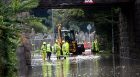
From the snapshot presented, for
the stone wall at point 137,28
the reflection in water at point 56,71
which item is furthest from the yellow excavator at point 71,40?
the reflection in water at point 56,71

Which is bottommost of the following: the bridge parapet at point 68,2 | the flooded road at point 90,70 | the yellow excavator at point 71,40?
the yellow excavator at point 71,40

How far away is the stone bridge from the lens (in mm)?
35500

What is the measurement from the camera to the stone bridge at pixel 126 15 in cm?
3550

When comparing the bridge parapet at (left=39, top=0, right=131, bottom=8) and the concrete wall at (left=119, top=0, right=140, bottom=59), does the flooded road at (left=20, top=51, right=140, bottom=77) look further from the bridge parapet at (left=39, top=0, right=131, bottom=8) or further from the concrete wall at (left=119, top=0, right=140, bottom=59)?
the bridge parapet at (left=39, top=0, right=131, bottom=8)

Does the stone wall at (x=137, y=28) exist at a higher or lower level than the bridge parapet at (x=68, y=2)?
lower

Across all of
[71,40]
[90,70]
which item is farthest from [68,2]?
[71,40]

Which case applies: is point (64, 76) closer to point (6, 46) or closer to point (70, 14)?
point (6, 46)

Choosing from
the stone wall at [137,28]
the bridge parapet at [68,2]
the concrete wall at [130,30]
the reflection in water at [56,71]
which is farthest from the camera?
the concrete wall at [130,30]

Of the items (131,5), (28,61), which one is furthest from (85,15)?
(28,61)

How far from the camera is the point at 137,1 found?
35906 mm

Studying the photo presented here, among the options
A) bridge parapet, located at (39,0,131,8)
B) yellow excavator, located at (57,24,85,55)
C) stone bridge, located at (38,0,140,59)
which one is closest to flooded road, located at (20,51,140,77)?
stone bridge, located at (38,0,140,59)

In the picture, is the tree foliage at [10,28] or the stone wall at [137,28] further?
the stone wall at [137,28]

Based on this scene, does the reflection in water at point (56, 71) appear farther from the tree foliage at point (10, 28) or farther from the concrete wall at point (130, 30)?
the tree foliage at point (10, 28)

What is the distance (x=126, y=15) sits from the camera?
130 ft
